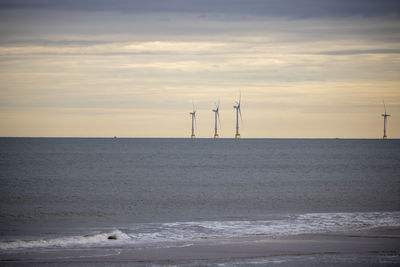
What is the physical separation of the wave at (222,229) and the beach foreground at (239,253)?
1.46m

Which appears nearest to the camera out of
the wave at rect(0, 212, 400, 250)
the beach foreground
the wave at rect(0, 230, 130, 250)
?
the beach foreground

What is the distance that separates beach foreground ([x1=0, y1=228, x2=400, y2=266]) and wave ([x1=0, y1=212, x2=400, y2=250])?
1.46m

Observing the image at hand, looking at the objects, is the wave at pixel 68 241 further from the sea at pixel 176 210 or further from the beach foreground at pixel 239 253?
the beach foreground at pixel 239 253

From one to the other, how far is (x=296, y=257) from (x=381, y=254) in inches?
135

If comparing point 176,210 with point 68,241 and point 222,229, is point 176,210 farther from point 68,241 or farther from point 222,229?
point 68,241

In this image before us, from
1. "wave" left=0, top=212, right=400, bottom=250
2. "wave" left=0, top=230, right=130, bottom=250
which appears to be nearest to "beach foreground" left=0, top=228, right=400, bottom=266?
"wave" left=0, top=230, right=130, bottom=250

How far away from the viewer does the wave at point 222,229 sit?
2330 centimetres

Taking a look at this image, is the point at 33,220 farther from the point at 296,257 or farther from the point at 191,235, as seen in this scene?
the point at 296,257

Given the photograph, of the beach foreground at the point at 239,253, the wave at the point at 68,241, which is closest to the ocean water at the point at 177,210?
the wave at the point at 68,241

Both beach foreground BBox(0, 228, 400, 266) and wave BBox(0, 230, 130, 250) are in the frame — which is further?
wave BBox(0, 230, 130, 250)

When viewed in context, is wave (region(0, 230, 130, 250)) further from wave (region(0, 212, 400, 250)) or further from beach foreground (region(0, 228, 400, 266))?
beach foreground (region(0, 228, 400, 266))

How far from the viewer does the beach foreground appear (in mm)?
18578

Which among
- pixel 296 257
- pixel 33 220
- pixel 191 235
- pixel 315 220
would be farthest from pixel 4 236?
pixel 315 220

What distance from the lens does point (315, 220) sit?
30.8 m
